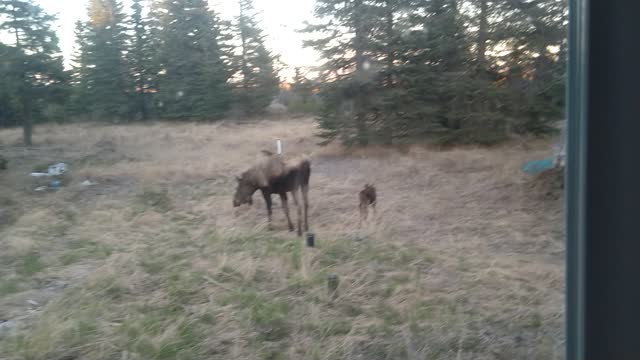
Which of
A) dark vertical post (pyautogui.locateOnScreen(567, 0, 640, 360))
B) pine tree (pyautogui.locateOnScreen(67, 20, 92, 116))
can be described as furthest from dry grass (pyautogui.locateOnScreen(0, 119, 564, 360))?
dark vertical post (pyautogui.locateOnScreen(567, 0, 640, 360))

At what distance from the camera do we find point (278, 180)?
10.8 ft

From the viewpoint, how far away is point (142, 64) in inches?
121

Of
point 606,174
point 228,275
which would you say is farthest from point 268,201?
point 606,174

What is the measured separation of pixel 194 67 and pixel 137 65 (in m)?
0.31

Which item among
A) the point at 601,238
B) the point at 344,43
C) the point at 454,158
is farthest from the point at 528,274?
the point at 344,43

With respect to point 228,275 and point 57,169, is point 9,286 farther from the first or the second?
point 228,275

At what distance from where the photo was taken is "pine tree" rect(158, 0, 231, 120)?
9.98 ft

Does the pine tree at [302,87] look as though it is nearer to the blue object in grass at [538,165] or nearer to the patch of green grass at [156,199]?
the patch of green grass at [156,199]

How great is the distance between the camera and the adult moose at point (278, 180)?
3.23 meters

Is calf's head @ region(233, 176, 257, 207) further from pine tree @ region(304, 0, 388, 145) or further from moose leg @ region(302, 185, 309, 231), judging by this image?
Result: pine tree @ region(304, 0, 388, 145)

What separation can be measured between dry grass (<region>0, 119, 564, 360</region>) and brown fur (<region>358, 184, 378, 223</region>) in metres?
0.04

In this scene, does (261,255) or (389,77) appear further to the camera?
(389,77)

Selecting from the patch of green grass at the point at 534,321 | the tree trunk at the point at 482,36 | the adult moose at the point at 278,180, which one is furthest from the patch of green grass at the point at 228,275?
the tree trunk at the point at 482,36

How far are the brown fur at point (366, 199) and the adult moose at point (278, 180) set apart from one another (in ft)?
1.13
